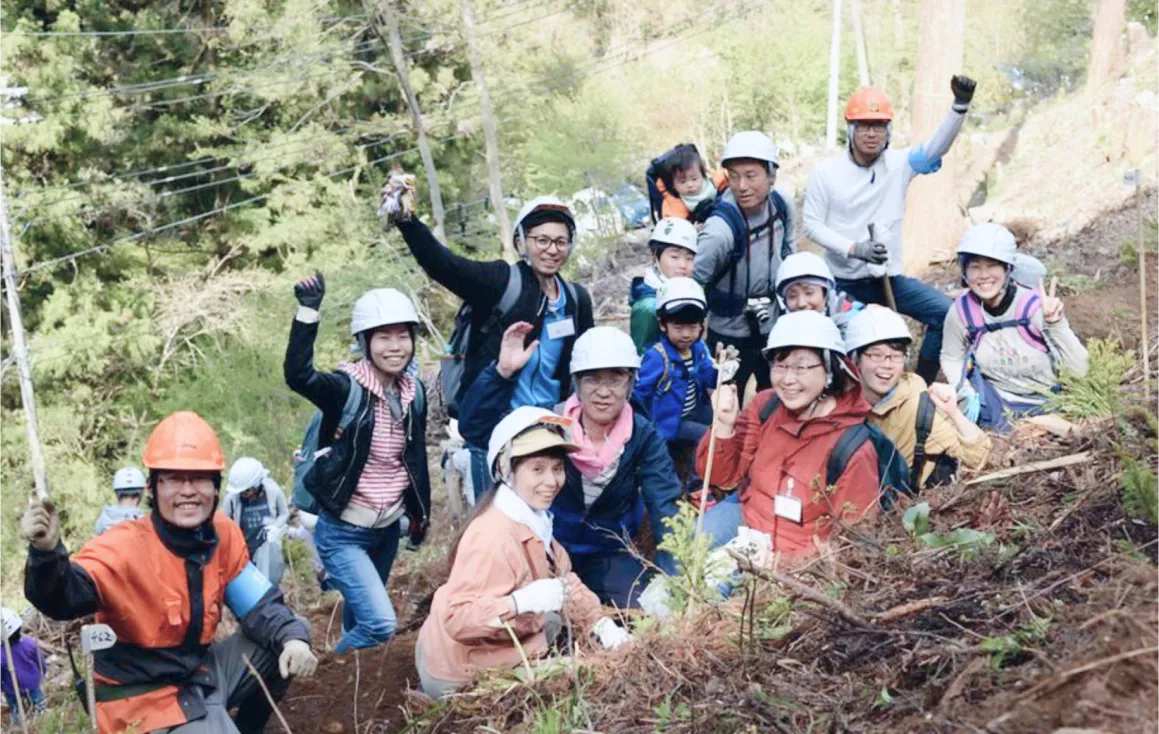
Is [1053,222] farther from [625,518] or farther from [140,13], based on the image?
[140,13]

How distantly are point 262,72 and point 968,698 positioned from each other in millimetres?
29024

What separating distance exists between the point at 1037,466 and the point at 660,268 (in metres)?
2.75

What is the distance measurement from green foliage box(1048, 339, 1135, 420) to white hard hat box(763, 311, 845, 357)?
96 cm

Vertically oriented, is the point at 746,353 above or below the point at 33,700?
above

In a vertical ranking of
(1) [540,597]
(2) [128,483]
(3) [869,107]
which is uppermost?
(3) [869,107]

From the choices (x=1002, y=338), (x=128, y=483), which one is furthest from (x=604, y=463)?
(x=128, y=483)

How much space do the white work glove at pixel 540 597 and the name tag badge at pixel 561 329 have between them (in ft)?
6.20

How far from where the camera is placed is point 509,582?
15.6 feet

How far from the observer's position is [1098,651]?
268 cm

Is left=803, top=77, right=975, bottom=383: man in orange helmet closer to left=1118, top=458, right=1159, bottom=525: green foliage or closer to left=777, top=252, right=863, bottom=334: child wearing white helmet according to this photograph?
left=777, top=252, right=863, bottom=334: child wearing white helmet

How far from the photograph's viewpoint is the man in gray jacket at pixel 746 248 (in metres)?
6.64

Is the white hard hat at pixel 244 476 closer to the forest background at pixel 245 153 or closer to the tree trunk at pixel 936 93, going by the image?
the tree trunk at pixel 936 93

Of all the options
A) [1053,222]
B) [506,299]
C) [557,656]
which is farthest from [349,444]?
[1053,222]

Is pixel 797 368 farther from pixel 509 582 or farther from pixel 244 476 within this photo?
pixel 244 476
